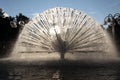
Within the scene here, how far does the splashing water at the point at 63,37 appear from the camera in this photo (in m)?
28.7

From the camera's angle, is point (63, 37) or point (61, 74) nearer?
point (61, 74)

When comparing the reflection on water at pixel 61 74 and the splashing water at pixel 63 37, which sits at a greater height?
the splashing water at pixel 63 37

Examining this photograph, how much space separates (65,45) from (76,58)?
11.8 feet

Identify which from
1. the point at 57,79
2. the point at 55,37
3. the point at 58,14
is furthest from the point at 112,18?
the point at 57,79

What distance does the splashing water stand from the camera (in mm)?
28688

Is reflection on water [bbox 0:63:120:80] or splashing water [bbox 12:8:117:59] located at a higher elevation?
splashing water [bbox 12:8:117:59]

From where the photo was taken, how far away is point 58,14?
3212 centimetres

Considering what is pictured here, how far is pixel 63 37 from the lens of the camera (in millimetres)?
28625

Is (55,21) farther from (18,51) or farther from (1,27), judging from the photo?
(1,27)

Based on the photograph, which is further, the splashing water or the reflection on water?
the splashing water

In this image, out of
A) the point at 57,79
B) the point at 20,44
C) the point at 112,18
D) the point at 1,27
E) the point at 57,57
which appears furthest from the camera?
the point at 1,27

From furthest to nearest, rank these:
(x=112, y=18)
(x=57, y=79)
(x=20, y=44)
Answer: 1. (x=112, y=18)
2. (x=20, y=44)
3. (x=57, y=79)

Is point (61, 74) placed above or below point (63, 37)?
below

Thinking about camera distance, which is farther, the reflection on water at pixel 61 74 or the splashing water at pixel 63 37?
the splashing water at pixel 63 37
